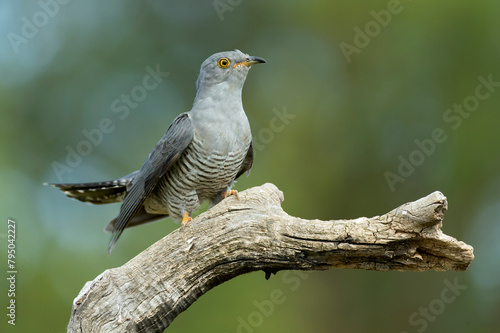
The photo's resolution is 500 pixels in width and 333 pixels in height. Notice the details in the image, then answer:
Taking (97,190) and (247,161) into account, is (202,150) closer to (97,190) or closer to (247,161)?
(247,161)

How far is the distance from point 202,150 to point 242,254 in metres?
1.03

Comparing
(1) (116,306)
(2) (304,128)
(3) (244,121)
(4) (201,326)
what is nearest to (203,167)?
(3) (244,121)

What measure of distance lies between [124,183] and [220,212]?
1.36 m

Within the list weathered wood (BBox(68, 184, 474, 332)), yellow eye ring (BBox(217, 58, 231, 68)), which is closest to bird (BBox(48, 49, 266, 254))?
yellow eye ring (BBox(217, 58, 231, 68))

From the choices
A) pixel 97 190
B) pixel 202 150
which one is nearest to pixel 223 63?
pixel 202 150

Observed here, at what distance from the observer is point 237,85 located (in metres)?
4.06

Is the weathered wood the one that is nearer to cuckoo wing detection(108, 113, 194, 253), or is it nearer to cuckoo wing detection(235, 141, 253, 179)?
cuckoo wing detection(108, 113, 194, 253)

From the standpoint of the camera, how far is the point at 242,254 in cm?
315

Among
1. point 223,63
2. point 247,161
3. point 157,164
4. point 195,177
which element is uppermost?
point 223,63

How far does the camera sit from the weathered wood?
282 centimetres

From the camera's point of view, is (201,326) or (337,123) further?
(337,123)

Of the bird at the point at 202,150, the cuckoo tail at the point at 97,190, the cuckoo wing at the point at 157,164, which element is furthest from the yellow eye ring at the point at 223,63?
the cuckoo tail at the point at 97,190

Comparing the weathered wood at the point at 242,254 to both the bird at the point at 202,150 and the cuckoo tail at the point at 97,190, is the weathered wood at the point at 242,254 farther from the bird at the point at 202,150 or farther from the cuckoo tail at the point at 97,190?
the cuckoo tail at the point at 97,190

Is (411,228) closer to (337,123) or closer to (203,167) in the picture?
(203,167)
